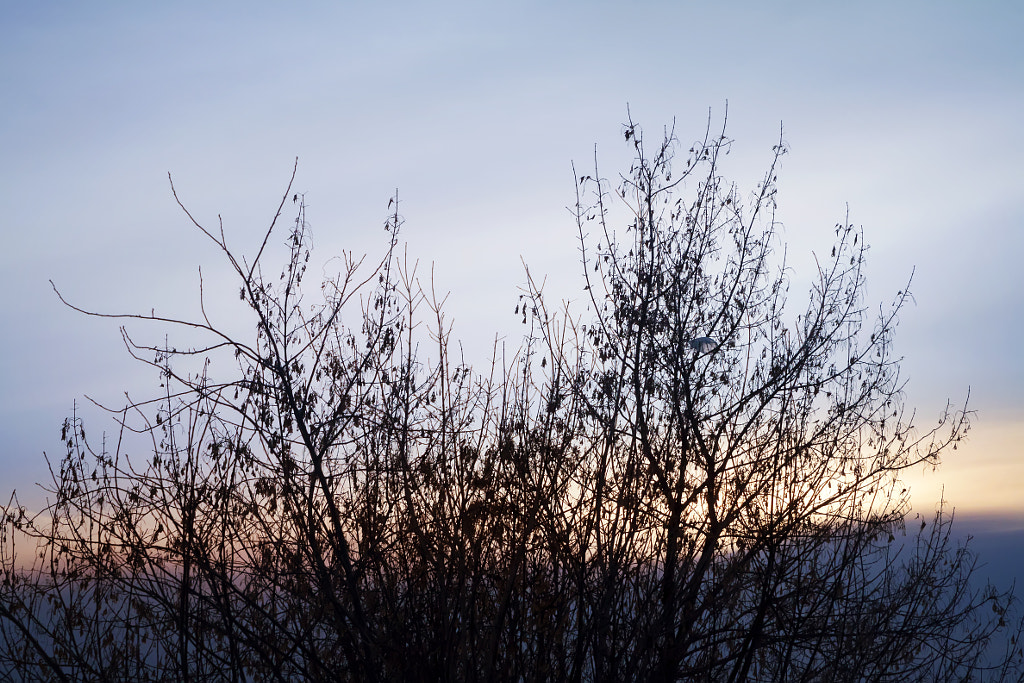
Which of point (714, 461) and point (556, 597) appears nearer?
point (556, 597)

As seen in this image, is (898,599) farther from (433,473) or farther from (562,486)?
(433,473)

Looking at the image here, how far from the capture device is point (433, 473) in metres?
5.13

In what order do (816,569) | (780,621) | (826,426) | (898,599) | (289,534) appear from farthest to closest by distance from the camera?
(898,599) → (826,426) → (816,569) → (780,621) → (289,534)

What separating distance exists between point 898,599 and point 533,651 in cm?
419

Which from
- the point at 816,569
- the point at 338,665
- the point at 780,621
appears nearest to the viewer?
the point at 338,665

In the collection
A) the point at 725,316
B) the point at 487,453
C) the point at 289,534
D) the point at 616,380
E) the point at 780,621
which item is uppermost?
the point at 725,316

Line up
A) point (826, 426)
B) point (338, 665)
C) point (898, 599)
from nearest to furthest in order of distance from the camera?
1. point (338, 665)
2. point (826, 426)
3. point (898, 599)

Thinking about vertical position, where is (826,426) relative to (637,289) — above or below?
below

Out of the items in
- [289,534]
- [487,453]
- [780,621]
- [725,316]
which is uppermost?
[725,316]

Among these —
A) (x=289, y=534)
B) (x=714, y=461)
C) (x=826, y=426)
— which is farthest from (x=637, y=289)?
(x=289, y=534)

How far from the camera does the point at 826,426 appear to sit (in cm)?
734

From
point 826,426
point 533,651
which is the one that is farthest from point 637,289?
point 533,651

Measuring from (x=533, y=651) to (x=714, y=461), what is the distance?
2.27m

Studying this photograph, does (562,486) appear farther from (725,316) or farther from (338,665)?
(725,316)
